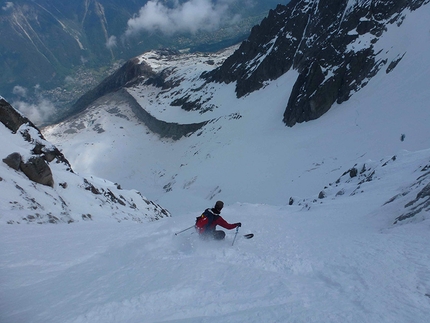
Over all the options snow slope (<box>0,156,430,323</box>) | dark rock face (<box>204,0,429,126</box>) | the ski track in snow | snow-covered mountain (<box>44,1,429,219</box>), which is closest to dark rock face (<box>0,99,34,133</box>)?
snow slope (<box>0,156,430,323</box>)

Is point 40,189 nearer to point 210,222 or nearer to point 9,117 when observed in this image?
point 9,117

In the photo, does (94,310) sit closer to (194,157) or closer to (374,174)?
(374,174)

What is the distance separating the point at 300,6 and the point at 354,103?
42.7 m

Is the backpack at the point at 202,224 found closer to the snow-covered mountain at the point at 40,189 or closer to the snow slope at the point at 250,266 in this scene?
the snow slope at the point at 250,266

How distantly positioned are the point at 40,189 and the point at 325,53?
44214 millimetres

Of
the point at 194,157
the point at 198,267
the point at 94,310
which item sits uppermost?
the point at 194,157

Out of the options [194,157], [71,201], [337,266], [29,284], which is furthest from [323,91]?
[29,284]

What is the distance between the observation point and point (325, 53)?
4594 centimetres

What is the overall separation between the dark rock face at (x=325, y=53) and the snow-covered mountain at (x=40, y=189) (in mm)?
31746

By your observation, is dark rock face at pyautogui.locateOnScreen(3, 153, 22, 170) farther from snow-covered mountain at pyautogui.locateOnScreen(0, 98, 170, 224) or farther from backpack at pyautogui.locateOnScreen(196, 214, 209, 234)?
backpack at pyautogui.locateOnScreen(196, 214, 209, 234)

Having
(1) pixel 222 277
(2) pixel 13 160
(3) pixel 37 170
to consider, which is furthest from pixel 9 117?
(1) pixel 222 277

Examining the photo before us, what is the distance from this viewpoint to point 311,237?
837 cm

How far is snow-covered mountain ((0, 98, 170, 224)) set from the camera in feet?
43.0

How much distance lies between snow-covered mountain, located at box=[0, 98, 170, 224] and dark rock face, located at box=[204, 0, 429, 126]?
31746mm
